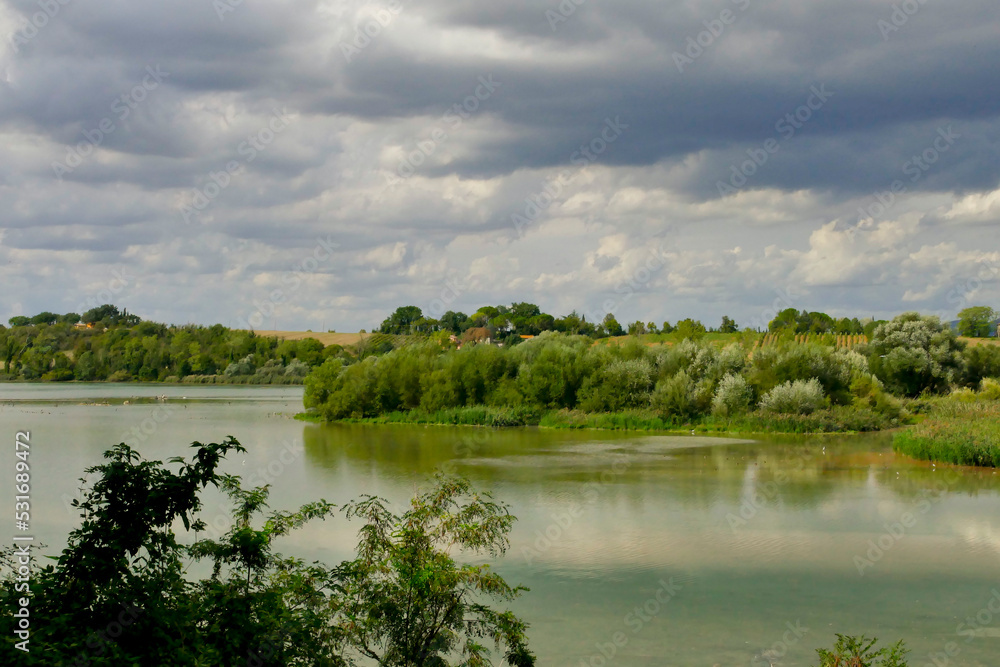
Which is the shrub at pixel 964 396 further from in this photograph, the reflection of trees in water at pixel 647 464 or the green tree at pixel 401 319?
the green tree at pixel 401 319

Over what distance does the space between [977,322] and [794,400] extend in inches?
2009

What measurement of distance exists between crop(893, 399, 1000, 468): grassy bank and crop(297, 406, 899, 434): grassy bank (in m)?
4.63

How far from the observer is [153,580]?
586 centimetres

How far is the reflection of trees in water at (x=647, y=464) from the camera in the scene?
20641mm

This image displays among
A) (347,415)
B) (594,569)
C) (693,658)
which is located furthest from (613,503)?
(347,415)

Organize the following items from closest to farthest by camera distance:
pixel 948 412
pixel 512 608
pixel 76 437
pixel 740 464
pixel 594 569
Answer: pixel 512 608 → pixel 594 569 → pixel 740 464 → pixel 76 437 → pixel 948 412

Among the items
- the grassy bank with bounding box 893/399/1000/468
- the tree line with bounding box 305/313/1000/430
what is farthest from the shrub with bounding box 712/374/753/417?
the grassy bank with bounding box 893/399/1000/468

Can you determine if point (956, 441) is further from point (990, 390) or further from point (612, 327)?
point (612, 327)

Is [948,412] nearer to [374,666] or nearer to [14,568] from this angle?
[374,666]

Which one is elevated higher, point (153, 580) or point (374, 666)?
point (153, 580)

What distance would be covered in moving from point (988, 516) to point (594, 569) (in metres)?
9.57

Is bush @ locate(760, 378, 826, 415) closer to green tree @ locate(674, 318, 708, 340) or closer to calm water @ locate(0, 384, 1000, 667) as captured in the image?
calm water @ locate(0, 384, 1000, 667)

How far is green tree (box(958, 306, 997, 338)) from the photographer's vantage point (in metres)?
76.8

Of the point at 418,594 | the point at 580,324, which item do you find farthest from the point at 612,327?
the point at 418,594
